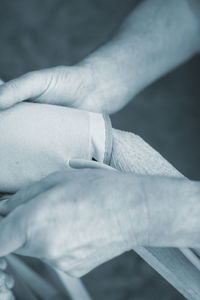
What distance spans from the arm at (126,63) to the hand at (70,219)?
0.17 m

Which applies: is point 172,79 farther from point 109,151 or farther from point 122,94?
point 109,151

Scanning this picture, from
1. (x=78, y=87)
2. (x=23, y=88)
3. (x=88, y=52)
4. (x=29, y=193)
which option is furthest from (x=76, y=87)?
(x=88, y=52)

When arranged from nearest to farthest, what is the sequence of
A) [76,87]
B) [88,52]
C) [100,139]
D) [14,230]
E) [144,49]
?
[14,230], [100,139], [76,87], [144,49], [88,52]

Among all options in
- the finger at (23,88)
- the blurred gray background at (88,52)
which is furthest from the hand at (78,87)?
the blurred gray background at (88,52)

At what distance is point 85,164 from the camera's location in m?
0.49

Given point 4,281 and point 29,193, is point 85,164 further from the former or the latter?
point 4,281

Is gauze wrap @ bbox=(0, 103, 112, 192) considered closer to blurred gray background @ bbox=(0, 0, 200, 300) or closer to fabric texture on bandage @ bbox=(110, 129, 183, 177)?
fabric texture on bandage @ bbox=(110, 129, 183, 177)

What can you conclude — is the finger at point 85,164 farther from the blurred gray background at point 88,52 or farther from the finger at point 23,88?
the blurred gray background at point 88,52

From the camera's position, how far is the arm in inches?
23.3

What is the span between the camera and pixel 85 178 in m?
0.43

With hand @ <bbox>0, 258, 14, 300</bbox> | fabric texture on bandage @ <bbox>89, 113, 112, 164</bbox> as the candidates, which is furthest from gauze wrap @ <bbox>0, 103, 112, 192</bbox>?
hand @ <bbox>0, 258, 14, 300</bbox>

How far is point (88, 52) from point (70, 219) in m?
0.92

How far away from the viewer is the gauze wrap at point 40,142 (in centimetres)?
48

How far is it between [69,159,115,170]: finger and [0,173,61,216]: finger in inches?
2.3
